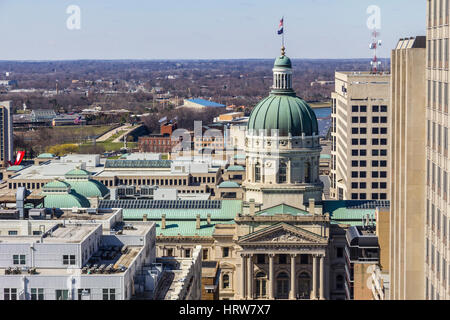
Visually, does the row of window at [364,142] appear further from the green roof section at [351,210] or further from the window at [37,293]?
A: the window at [37,293]

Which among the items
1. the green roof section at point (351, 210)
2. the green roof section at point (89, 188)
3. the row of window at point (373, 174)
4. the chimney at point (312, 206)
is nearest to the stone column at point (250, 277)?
the chimney at point (312, 206)

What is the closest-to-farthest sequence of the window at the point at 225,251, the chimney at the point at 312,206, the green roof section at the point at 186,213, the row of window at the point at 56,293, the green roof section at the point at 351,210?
the row of window at the point at 56,293 → the chimney at the point at 312,206 → the window at the point at 225,251 → the green roof section at the point at 351,210 → the green roof section at the point at 186,213

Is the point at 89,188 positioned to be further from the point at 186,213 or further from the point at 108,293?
the point at 108,293

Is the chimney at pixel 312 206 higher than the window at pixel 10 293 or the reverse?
the reverse

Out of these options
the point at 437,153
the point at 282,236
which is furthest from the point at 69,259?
the point at 282,236
